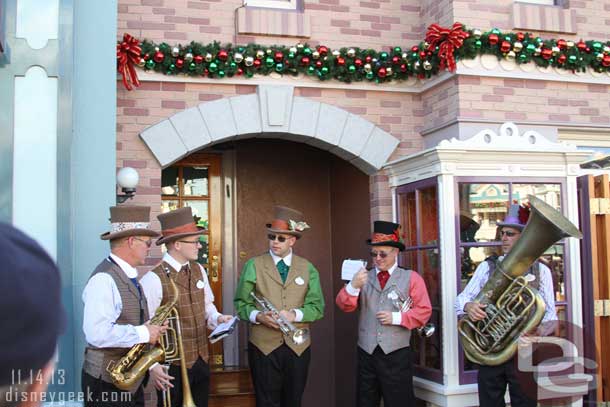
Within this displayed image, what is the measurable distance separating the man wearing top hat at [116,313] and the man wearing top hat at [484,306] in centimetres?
234

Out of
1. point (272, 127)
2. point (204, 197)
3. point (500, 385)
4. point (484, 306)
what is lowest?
point (500, 385)

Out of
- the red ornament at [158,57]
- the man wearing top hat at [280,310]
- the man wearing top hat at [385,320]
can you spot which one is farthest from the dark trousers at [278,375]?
the red ornament at [158,57]

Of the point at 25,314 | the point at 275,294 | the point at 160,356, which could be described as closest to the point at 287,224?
the point at 275,294

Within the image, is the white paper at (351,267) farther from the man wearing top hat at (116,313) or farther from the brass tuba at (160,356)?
the man wearing top hat at (116,313)

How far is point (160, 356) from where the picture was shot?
4.44 m

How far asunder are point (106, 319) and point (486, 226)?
10.6 feet

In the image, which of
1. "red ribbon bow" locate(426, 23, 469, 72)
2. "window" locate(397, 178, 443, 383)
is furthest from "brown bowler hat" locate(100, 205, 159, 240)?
"red ribbon bow" locate(426, 23, 469, 72)

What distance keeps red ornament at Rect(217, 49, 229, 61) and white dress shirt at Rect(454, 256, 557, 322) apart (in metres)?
2.79

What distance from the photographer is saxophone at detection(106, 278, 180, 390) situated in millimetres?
4207

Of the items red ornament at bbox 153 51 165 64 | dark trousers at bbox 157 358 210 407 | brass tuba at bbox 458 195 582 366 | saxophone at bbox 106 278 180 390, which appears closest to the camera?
saxophone at bbox 106 278 180 390

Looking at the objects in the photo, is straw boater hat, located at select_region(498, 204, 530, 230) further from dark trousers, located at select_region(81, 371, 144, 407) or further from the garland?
dark trousers, located at select_region(81, 371, 144, 407)

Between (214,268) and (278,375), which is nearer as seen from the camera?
(278,375)

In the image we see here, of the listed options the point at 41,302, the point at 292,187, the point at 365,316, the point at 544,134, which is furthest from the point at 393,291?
the point at 41,302

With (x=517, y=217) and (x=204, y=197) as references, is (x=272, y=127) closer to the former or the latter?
(x=204, y=197)
